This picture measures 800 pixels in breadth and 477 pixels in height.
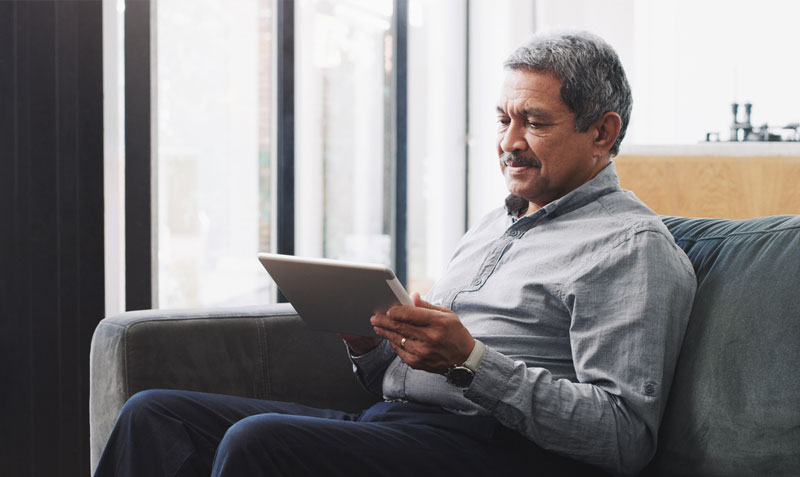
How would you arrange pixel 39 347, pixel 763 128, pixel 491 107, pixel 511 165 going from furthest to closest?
1. pixel 491 107
2. pixel 763 128
3. pixel 39 347
4. pixel 511 165

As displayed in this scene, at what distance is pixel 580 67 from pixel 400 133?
8.19 feet

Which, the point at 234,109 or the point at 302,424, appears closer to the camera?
the point at 302,424

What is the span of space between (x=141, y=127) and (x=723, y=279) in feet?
5.22

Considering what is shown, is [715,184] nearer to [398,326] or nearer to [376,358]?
[376,358]

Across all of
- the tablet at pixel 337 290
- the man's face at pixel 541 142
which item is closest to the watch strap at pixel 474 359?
the tablet at pixel 337 290

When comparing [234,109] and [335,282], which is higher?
[234,109]

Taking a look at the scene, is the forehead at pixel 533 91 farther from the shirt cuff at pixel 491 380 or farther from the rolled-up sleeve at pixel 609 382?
the shirt cuff at pixel 491 380

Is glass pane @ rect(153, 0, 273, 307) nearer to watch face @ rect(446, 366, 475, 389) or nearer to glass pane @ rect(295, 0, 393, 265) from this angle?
glass pane @ rect(295, 0, 393, 265)

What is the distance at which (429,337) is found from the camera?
3.46 ft

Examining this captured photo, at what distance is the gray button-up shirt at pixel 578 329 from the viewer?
3.49ft

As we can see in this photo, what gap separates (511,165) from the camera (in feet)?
4.57

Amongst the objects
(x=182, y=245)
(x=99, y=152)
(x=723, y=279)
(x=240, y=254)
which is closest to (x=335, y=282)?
(x=723, y=279)

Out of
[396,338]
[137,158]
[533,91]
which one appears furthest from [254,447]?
[137,158]

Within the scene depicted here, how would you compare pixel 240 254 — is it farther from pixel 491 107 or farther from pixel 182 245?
pixel 491 107
